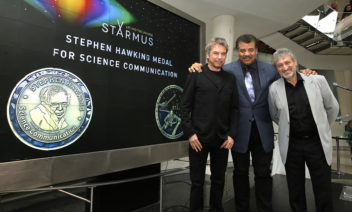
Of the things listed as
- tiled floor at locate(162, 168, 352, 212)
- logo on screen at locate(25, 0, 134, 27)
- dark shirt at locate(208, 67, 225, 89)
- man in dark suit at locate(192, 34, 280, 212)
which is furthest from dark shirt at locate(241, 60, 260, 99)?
tiled floor at locate(162, 168, 352, 212)

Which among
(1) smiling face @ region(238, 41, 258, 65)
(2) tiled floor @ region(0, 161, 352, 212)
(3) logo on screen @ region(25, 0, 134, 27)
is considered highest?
(3) logo on screen @ region(25, 0, 134, 27)

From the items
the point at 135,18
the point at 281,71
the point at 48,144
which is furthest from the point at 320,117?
the point at 48,144

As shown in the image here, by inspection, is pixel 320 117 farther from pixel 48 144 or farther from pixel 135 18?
pixel 48 144

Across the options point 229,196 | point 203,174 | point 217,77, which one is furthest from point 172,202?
point 217,77

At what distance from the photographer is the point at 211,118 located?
1.59 metres

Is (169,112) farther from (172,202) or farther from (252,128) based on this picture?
(172,202)

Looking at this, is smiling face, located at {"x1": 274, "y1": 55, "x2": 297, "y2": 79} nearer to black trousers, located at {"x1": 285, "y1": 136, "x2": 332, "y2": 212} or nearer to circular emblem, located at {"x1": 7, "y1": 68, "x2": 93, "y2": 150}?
black trousers, located at {"x1": 285, "y1": 136, "x2": 332, "y2": 212}

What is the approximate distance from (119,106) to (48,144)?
1.86ft

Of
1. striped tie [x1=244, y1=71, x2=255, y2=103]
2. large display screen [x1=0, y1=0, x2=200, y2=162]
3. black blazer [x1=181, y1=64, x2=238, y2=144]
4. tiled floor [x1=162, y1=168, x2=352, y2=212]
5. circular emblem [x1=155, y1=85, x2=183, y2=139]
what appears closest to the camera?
large display screen [x1=0, y1=0, x2=200, y2=162]

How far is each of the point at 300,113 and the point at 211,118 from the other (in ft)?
2.22

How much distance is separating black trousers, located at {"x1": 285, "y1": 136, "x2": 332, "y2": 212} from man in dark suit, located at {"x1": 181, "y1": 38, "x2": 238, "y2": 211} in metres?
0.51

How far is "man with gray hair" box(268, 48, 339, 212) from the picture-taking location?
5.24 feet

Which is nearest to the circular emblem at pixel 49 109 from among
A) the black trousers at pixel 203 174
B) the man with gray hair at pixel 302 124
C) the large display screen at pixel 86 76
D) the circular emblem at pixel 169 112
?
the large display screen at pixel 86 76

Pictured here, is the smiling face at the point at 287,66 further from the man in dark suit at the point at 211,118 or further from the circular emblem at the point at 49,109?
the circular emblem at the point at 49,109
